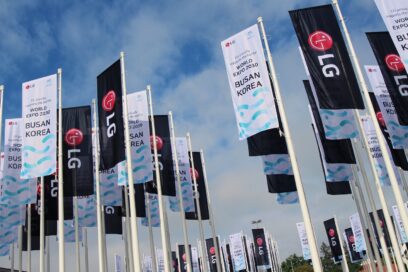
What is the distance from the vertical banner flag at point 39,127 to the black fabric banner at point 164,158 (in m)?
5.86

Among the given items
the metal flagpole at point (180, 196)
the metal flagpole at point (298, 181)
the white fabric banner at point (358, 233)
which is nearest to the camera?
the metal flagpole at point (298, 181)

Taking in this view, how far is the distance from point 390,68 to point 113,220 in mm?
15513

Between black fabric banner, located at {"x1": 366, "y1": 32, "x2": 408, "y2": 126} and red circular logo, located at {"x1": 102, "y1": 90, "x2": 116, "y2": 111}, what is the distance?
31.9 feet

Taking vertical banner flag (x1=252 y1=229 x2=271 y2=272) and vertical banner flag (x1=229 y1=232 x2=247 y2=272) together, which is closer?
vertical banner flag (x1=229 y1=232 x2=247 y2=272)

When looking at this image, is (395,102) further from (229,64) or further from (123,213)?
(123,213)

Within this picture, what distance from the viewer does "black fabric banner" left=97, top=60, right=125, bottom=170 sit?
14453mm

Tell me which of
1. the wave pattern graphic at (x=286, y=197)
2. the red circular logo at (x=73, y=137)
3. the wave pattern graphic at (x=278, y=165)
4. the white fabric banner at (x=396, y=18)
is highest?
the white fabric banner at (x=396, y=18)

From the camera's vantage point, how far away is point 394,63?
48.7ft

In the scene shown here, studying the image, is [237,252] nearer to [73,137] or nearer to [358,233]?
[358,233]

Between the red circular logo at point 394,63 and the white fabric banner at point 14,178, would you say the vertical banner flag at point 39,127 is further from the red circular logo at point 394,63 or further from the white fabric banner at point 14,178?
the red circular logo at point 394,63

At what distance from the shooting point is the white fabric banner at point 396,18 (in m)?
13.0

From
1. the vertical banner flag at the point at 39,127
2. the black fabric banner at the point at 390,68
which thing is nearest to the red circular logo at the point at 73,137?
the vertical banner flag at the point at 39,127

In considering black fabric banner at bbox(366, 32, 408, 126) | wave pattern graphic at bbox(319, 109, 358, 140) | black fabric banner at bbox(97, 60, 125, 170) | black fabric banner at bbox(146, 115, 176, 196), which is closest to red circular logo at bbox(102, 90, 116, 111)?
black fabric banner at bbox(97, 60, 125, 170)

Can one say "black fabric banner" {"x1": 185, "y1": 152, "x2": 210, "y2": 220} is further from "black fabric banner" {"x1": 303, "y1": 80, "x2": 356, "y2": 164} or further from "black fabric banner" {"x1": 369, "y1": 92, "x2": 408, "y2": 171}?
"black fabric banner" {"x1": 369, "y1": 92, "x2": 408, "y2": 171}
